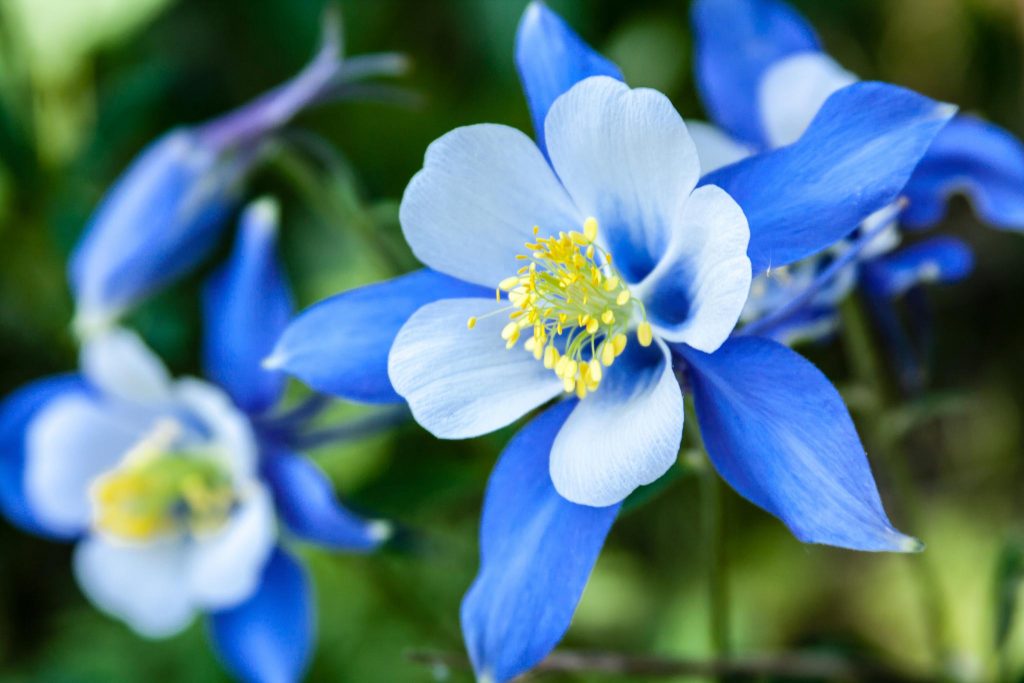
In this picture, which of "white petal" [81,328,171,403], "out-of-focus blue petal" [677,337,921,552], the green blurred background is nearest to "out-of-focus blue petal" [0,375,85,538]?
"white petal" [81,328,171,403]

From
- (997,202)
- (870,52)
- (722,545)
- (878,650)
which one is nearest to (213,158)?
(722,545)

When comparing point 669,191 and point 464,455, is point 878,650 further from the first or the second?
point 669,191

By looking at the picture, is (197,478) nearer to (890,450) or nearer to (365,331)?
(365,331)

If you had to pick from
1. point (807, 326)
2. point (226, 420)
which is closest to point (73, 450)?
point (226, 420)

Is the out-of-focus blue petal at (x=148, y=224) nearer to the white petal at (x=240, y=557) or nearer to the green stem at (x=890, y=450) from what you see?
the white petal at (x=240, y=557)

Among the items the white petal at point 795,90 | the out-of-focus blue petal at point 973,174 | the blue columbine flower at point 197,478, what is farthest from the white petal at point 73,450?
the out-of-focus blue petal at point 973,174

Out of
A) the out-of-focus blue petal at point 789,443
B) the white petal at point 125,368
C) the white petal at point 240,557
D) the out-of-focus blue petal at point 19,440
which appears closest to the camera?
the out-of-focus blue petal at point 789,443

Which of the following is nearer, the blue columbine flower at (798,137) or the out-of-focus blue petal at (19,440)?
the blue columbine flower at (798,137)

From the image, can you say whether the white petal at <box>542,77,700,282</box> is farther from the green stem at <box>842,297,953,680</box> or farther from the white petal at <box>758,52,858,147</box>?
the green stem at <box>842,297,953,680</box>
